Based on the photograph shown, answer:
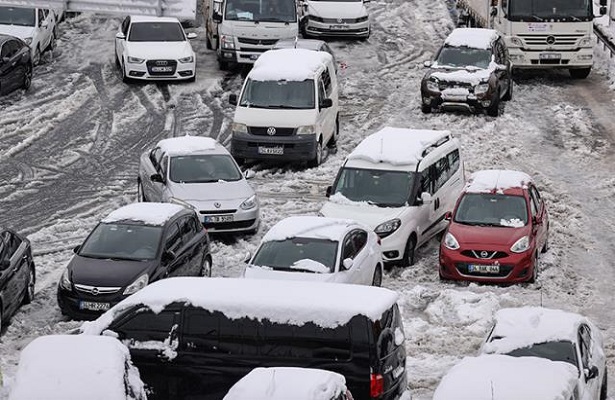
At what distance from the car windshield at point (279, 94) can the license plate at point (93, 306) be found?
10.7m

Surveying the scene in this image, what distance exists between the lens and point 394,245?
22844 millimetres

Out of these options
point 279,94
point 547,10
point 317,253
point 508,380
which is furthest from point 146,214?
point 547,10

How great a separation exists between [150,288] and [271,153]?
12.9 metres

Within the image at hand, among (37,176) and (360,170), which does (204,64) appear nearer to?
(37,176)

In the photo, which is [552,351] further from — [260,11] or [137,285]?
[260,11]

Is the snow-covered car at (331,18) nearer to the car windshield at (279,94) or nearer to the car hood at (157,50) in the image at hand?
the car hood at (157,50)

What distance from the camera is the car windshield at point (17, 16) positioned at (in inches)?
1492

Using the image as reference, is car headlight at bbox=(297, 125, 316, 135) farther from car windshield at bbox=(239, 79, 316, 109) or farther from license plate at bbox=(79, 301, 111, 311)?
license plate at bbox=(79, 301, 111, 311)

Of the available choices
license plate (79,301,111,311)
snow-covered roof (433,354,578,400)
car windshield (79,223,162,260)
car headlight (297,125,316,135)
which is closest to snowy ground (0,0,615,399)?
license plate (79,301,111,311)

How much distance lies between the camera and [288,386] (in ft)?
41.8

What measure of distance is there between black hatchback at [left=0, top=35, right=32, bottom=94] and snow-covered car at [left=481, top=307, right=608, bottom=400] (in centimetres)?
2080

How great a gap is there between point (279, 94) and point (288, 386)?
17581 mm

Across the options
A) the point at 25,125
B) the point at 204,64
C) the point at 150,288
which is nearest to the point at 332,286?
the point at 150,288

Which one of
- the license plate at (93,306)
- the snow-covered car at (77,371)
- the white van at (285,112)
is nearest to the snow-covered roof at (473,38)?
the white van at (285,112)
